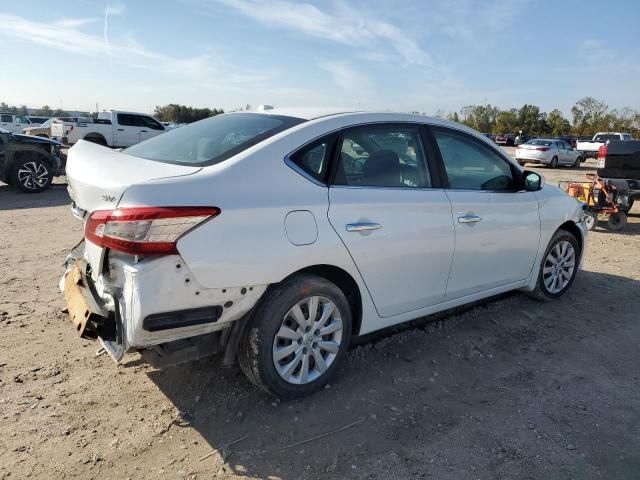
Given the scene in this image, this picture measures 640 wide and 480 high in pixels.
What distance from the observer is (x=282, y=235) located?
2.70 metres

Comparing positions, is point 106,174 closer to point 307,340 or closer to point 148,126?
point 307,340

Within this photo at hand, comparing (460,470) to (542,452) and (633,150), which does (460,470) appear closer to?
(542,452)

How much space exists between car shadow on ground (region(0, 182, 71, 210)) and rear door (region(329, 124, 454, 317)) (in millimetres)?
8485

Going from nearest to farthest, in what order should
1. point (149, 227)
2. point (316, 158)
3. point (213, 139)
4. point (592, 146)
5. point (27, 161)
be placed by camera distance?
1. point (149, 227)
2. point (316, 158)
3. point (213, 139)
4. point (27, 161)
5. point (592, 146)

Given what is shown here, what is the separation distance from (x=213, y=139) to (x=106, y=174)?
2.37ft

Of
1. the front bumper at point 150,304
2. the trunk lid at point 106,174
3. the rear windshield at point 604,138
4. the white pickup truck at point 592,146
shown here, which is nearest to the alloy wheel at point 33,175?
the trunk lid at point 106,174

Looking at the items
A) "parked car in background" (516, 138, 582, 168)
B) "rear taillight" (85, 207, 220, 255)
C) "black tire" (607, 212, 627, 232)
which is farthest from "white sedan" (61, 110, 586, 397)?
"parked car in background" (516, 138, 582, 168)

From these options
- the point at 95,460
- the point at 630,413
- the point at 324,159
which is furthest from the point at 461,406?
the point at 95,460

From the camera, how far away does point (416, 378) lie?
3.38 meters

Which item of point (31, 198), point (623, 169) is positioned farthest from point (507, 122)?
point (31, 198)

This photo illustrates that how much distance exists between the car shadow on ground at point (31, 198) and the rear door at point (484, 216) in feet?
28.2

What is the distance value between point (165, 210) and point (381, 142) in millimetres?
1608

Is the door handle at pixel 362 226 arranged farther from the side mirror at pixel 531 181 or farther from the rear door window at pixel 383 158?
the side mirror at pixel 531 181

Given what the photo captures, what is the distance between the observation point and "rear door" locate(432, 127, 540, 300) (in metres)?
3.69
